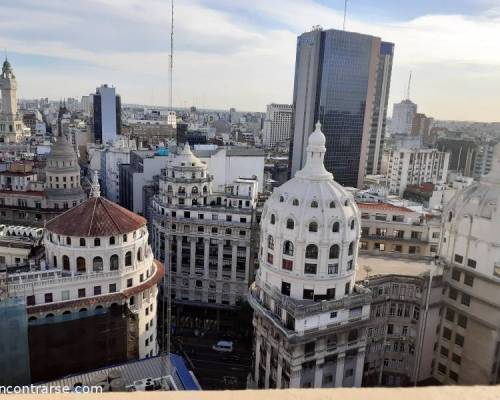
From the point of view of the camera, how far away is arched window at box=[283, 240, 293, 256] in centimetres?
4942

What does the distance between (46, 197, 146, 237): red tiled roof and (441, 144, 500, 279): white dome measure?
38.7m

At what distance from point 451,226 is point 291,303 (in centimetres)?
2305

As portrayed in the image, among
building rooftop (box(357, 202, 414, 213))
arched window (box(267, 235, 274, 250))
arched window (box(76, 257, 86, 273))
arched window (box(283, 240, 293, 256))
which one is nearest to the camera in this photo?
arched window (box(283, 240, 293, 256))

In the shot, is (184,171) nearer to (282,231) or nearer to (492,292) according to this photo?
(282,231)

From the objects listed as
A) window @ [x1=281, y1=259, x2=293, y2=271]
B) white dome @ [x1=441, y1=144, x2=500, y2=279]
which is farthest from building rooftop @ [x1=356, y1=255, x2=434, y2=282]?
window @ [x1=281, y1=259, x2=293, y2=271]

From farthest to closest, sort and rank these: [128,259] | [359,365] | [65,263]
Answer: [128,259] → [65,263] → [359,365]

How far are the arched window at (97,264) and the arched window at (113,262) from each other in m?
1.12

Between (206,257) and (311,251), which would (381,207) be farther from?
(311,251)

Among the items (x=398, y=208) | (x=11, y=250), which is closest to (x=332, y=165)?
(x=398, y=208)

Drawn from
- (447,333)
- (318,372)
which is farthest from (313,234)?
(447,333)

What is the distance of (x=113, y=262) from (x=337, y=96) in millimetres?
121274

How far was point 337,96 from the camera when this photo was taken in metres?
158

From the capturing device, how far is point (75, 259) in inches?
2093

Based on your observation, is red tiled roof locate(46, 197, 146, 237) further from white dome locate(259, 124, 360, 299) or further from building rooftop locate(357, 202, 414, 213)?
building rooftop locate(357, 202, 414, 213)
